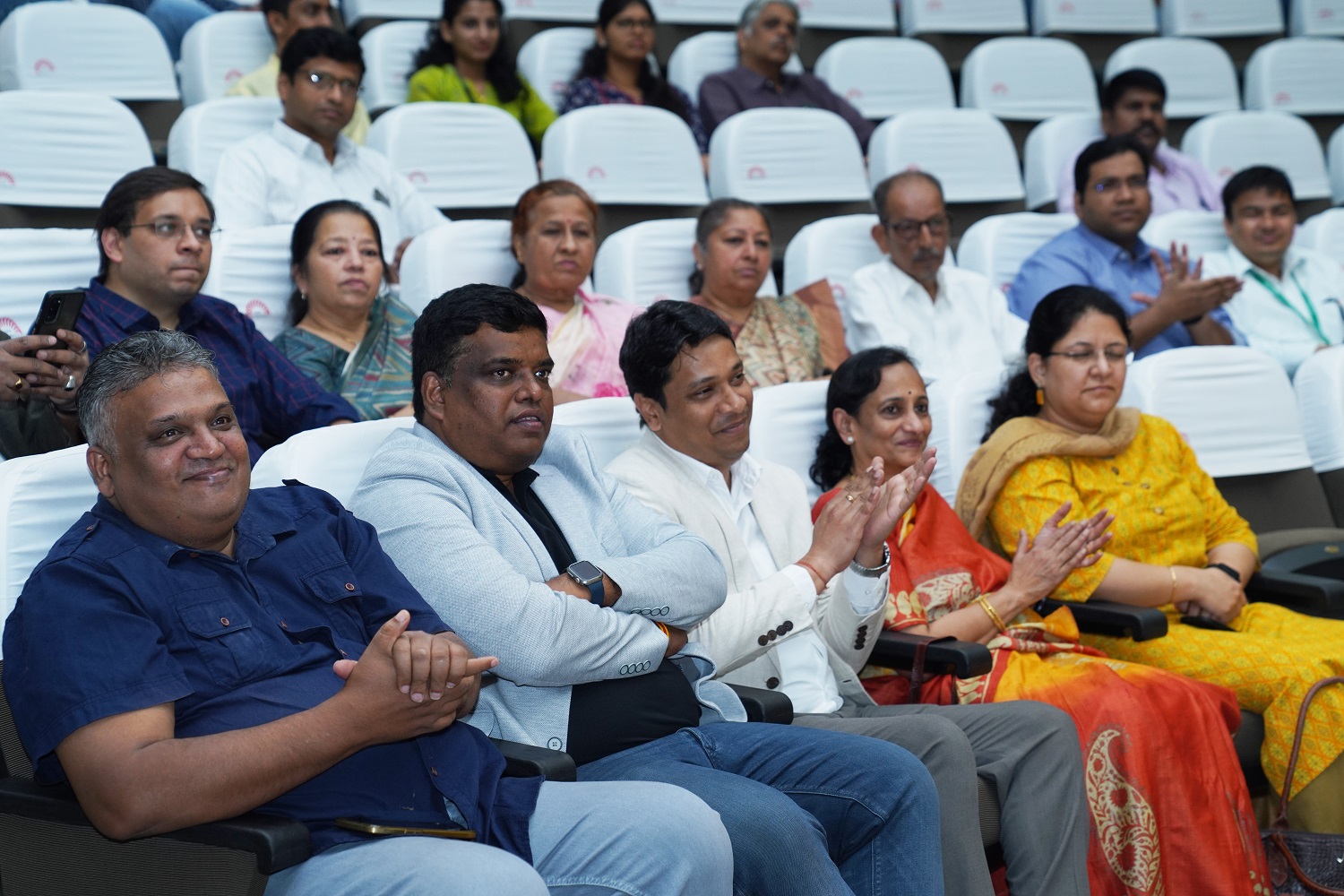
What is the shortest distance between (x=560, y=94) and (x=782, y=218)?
3.42ft

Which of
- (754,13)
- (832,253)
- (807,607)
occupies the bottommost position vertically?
(807,607)

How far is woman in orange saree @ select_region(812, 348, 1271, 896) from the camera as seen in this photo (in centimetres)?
236

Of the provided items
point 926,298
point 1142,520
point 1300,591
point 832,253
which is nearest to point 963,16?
point 832,253

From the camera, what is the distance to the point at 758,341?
372 cm

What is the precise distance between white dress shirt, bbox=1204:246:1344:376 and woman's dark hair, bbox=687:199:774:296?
5.67ft

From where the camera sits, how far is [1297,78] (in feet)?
19.9

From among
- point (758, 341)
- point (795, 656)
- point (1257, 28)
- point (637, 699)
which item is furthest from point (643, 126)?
point (1257, 28)

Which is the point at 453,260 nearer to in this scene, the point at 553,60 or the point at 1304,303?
the point at 553,60

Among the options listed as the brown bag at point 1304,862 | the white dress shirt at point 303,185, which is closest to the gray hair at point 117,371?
the white dress shirt at point 303,185

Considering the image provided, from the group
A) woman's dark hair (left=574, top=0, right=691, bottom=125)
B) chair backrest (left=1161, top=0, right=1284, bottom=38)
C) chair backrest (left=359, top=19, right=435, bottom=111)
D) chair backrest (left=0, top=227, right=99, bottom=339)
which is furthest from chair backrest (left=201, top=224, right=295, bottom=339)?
chair backrest (left=1161, top=0, right=1284, bottom=38)

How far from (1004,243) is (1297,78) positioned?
102 inches

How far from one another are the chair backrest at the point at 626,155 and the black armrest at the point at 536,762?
2.77 meters

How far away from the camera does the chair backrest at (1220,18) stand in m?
6.37

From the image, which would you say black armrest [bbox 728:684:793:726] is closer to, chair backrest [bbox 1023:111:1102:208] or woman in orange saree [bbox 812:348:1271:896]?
woman in orange saree [bbox 812:348:1271:896]
